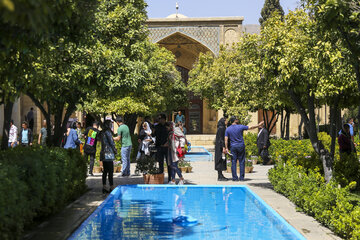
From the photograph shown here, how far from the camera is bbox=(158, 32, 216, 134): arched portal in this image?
36781 mm

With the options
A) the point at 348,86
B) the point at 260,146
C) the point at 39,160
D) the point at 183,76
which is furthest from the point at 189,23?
the point at 39,160

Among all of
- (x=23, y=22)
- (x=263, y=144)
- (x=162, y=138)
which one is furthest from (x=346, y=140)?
(x=23, y=22)

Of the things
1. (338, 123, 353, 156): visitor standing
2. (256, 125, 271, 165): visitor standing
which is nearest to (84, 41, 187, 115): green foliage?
(256, 125, 271, 165): visitor standing

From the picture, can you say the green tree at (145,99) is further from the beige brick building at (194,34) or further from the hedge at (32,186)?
the hedge at (32,186)

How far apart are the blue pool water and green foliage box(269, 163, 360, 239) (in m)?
0.53

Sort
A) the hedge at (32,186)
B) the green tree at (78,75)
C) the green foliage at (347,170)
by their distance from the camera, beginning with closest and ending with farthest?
1. the hedge at (32,186)
2. the green foliage at (347,170)
3. the green tree at (78,75)

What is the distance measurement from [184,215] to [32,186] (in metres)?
2.65

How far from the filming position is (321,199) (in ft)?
20.9

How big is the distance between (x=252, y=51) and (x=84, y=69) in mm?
3494

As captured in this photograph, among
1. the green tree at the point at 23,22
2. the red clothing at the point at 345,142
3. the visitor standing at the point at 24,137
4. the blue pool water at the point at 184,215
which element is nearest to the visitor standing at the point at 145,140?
the blue pool water at the point at 184,215

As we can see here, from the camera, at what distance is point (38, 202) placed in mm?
5684

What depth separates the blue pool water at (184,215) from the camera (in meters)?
6.06

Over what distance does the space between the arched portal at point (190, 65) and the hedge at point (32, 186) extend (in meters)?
27.8

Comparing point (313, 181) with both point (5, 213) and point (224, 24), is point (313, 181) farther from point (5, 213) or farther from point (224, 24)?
point (224, 24)
